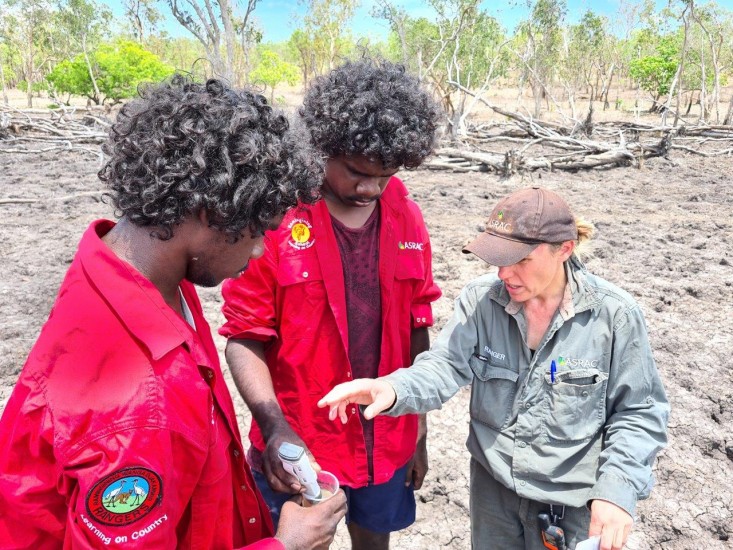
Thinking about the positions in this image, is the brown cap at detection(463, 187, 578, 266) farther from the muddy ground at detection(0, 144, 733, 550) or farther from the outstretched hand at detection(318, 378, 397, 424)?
the muddy ground at detection(0, 144, 733, 550)

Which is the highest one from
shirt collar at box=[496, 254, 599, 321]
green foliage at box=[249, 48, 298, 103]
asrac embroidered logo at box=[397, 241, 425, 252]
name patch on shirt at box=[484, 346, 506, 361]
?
green foliage at box=[249, 48, 298, 103]

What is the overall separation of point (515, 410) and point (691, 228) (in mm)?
6401

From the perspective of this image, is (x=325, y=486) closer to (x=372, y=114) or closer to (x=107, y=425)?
(x=107, y=425)

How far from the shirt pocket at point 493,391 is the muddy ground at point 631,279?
1.19m

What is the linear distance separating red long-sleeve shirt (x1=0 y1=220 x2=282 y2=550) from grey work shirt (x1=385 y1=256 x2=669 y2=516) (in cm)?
78

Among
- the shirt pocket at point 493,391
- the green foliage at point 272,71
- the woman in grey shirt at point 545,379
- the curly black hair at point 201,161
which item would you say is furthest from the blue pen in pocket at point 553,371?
the green foliage at point 272,71

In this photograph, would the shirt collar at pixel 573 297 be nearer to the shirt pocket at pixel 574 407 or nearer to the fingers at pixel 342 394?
the shirt pocket at pixel 574 407

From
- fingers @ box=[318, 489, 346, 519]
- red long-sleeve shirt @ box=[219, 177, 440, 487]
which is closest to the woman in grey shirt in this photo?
red long-sleeve shirt @ box=[219, 177, 440, 487]

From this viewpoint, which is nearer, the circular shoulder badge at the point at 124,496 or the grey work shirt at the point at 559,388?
the circular shoulder badge at the point at 124,496

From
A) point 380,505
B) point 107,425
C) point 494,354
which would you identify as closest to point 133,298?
point 107,425

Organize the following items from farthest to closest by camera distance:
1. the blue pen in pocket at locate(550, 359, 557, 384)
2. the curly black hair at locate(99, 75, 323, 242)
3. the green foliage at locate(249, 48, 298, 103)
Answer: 1. the green foliage at locate(249, 48, 298, 103)
2. the blue pen in pocket at locate(550, 359, 557, 384)
3. the curly black hair at locate(99, 75, 323, 242)

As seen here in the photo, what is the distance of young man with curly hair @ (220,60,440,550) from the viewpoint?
1814 mm

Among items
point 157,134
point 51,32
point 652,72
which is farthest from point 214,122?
point 51,32

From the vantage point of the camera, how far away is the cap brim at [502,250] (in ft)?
5.51
